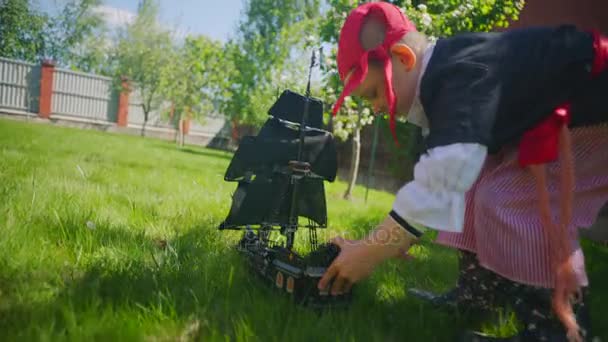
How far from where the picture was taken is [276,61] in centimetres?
1666

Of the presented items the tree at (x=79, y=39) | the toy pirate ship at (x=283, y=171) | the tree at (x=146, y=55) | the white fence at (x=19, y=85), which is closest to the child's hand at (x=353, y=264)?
the toy pirate ship at (x=283, y=171)

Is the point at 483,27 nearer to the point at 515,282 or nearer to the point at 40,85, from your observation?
the point at 515,282

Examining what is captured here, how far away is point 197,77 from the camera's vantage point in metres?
20.1

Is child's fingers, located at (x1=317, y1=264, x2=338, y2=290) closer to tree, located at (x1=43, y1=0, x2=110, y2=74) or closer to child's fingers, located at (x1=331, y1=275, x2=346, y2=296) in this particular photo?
child's fingers, located at (x1=331, y1=275, x2=346, y2=296)

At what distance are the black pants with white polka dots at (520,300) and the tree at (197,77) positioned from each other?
53.4 ft

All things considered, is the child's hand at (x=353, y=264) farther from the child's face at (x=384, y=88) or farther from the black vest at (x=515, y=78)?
the child's face at (x=384, y=88)

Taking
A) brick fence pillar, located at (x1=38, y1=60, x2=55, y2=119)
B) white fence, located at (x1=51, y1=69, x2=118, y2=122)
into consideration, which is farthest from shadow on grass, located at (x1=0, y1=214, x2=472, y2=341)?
white fence, located at (x1=51, y1=69, x2=118, y2=122)

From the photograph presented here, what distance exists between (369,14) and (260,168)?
33.6 inches

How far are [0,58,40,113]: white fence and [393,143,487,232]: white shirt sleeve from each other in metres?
19.1

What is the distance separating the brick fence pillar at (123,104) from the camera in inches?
896

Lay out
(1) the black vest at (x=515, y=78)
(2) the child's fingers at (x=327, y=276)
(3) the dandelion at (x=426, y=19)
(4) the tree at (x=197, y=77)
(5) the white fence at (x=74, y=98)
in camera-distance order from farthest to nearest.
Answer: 1. (4) the tree at (x=197, y=77)
2. (5) the white fence at (x=74, y=98)
3. (3) the dandelion at (x=426, y=19)
4. (2) the child's fingers at (x=327, y=276)
5. (1) the black vest at (x=515, y=78)

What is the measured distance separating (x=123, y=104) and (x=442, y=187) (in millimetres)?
24598

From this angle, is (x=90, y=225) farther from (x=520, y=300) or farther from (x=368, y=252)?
(x=520, y=300)

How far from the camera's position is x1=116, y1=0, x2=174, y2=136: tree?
24.4 metres
